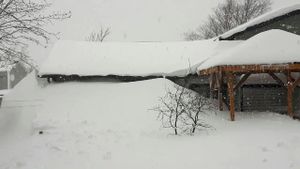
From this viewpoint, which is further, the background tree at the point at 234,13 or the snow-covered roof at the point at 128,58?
the background tree at the point at 234,13

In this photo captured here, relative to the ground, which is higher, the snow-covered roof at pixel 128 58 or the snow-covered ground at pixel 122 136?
the snow-covered roof at pixel 128 58

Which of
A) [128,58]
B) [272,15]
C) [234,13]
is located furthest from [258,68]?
[234,13]

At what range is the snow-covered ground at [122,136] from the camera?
10227 mm

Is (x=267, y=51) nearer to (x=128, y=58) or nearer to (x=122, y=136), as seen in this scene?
(x=122, y=136)

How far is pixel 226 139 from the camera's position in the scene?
1200 centimetres

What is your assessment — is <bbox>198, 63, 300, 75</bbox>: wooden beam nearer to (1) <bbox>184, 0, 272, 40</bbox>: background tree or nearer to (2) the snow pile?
(2) the snow pile

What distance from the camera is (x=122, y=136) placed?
43.3 ft

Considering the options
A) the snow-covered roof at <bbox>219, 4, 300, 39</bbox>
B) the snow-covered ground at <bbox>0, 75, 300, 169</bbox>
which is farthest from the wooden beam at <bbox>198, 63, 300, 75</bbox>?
the snow-covered roof at <bbox>219, 4, 300, 39</bbox>

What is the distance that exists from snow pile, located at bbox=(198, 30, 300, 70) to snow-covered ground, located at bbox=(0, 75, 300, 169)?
7.17 ft

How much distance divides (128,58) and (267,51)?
33.8ft

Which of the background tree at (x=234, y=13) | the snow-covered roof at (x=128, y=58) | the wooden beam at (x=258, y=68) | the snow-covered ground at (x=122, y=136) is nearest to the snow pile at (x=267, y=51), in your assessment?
the wooden beam at (x=258, y=68)

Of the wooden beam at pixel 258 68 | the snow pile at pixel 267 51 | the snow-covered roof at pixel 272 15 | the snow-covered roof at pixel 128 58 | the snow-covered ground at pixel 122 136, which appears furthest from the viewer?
the snow-covered roof at pixel 128 58

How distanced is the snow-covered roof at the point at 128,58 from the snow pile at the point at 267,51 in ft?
15.6

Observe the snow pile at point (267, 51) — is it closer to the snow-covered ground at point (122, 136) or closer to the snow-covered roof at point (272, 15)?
the snow-covered ground at point (122, 136)
